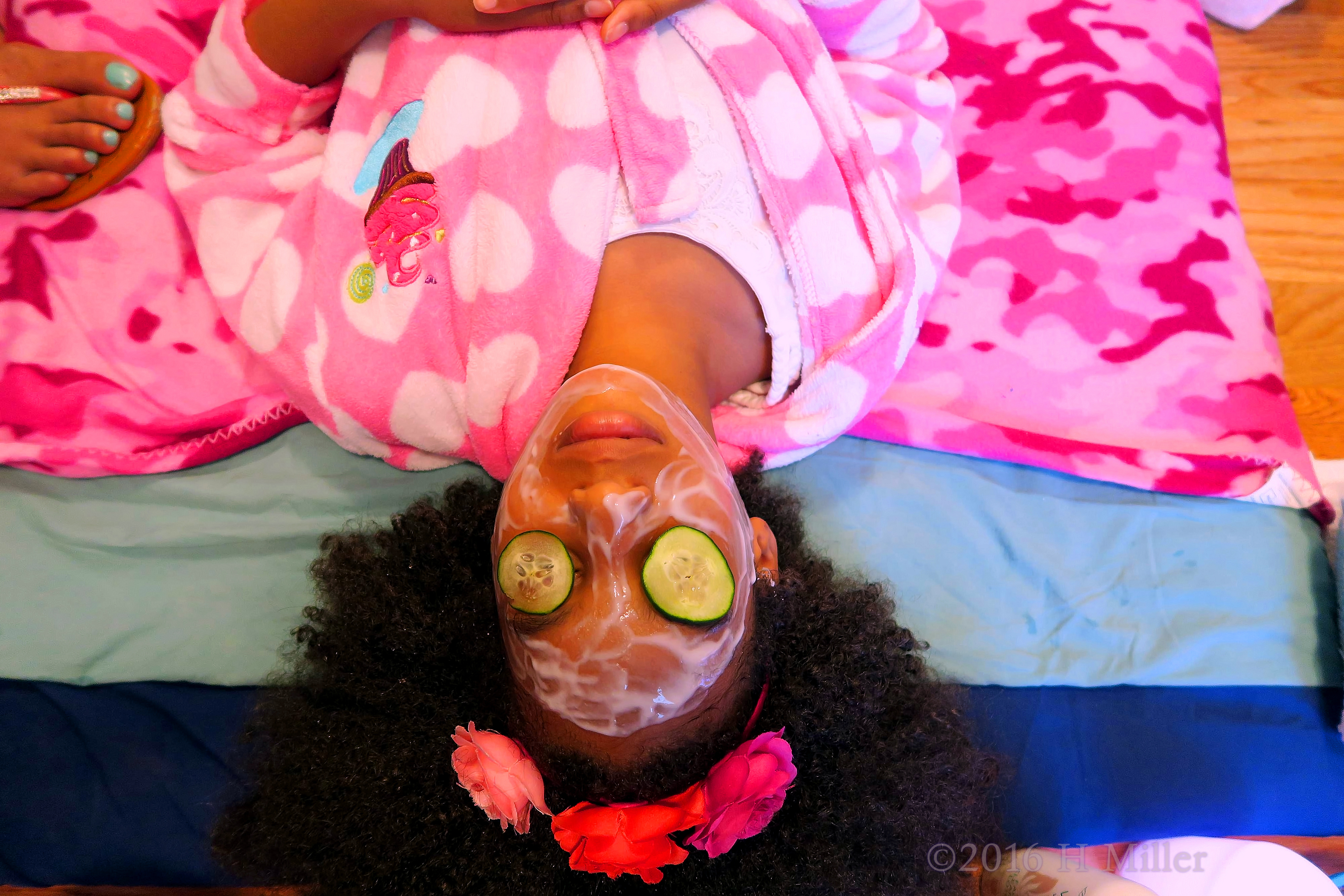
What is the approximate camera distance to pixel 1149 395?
1228 mm

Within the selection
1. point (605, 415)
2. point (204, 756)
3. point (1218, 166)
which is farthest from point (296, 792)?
point (1218, 166)

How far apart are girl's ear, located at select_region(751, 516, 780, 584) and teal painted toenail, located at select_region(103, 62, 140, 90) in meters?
1.02

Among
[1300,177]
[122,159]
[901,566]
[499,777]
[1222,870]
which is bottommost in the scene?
[1222,870]

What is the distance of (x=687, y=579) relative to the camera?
0.74 meters

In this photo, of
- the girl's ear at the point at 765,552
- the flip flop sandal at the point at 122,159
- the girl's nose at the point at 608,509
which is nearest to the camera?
the girl's nose at the point at 608,509

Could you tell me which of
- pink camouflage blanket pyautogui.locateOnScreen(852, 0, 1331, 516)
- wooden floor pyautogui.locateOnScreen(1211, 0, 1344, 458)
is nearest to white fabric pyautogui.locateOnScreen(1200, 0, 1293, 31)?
wooden floor pyautogui.locateOnScreen(1211, 0, 1344, 458)

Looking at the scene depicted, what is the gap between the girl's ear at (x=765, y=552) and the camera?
920 mm

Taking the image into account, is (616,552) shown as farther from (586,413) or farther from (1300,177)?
(1300,177)

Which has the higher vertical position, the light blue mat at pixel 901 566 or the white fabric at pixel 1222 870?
the light blue mat at pixel 901 566

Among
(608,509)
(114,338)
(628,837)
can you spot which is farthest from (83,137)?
(628,837)

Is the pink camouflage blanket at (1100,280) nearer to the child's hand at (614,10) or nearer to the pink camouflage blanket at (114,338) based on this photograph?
the child's hand at (614,10)

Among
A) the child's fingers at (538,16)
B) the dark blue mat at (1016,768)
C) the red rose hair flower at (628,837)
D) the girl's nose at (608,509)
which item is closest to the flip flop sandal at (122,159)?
the child's fingers at (538,16)

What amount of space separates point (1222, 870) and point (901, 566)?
0.48 m

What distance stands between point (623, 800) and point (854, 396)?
0.56m
